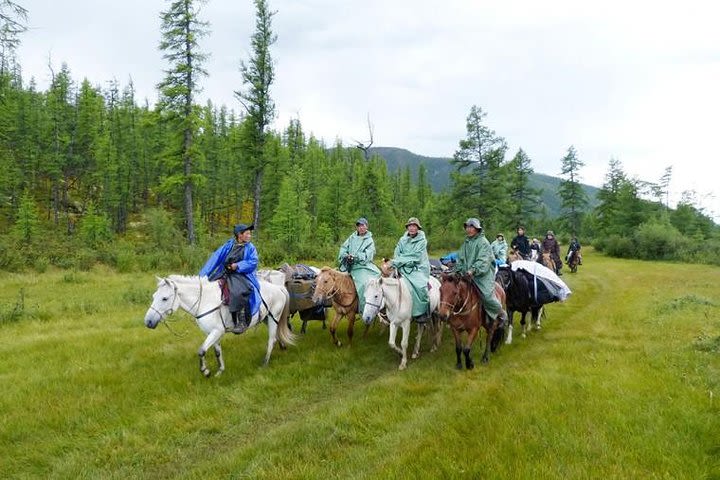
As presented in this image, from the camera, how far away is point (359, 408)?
20.5 feet

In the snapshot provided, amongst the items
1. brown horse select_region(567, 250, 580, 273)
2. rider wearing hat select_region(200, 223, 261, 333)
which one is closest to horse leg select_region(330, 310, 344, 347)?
rider wearing hat select_region(200, 223, 261, 333)

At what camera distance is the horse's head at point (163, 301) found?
728 centimetres

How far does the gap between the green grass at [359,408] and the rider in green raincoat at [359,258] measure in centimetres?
164

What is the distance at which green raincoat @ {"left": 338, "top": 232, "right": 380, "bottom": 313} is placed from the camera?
1019 centimetres

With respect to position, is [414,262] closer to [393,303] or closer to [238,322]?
[393,303]

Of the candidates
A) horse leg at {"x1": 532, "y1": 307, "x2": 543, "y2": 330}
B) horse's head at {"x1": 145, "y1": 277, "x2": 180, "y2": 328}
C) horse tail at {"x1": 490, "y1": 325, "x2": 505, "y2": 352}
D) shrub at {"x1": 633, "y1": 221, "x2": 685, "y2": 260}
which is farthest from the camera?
shrub at {"x1": 633, "y1": 221, "x2": 685, "y2": 260}

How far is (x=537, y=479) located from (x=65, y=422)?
20.9 feet

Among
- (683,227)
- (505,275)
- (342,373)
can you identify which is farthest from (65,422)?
(683,227)

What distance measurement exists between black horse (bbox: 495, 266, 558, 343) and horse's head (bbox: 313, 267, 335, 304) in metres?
4.31

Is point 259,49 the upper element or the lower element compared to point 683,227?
upper

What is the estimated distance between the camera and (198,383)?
7570 mm

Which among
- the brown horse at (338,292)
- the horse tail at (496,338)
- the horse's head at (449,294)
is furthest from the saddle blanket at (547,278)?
the brown horse at (338,292)

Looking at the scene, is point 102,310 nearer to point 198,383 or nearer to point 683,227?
point 198,383

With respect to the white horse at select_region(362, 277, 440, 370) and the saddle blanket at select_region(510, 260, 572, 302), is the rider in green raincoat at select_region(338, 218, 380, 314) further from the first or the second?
the saddle blanket at select_region(510, 260, 572, 302)
